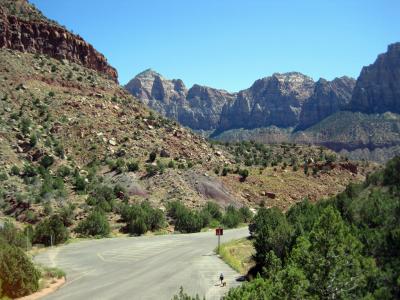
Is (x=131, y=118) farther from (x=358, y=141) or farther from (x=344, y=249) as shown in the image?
(x=358, y=141)

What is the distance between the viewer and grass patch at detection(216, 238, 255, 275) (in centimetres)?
3401

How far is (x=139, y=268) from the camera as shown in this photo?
106ft

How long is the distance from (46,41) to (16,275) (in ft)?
246

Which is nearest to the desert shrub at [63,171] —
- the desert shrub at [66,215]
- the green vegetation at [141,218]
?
the green vegetation at [141,218]

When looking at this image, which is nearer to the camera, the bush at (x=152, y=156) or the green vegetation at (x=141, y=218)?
the green vegetation at (x=141, y=218)

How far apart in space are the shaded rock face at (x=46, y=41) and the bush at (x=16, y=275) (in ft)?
225

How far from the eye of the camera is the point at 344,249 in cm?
1814

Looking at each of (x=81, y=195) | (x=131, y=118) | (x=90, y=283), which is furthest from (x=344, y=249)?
(x=131, y=118)

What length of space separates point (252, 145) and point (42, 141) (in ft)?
163

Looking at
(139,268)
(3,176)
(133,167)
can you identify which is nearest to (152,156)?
(133,167)

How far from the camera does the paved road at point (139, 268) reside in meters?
25.7

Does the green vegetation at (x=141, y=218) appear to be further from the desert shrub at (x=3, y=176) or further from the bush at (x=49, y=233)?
the desert shrub at (x=3, y=176)

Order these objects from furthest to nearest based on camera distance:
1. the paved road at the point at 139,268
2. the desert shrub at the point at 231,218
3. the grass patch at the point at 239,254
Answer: the desert shrub at the point at 231,218
the grass patch at the point at 239,254
the paved road at the point at 139,268

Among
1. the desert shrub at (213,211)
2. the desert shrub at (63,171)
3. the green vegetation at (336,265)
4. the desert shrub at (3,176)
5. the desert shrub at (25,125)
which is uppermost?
the desert shrub at (25,125)
